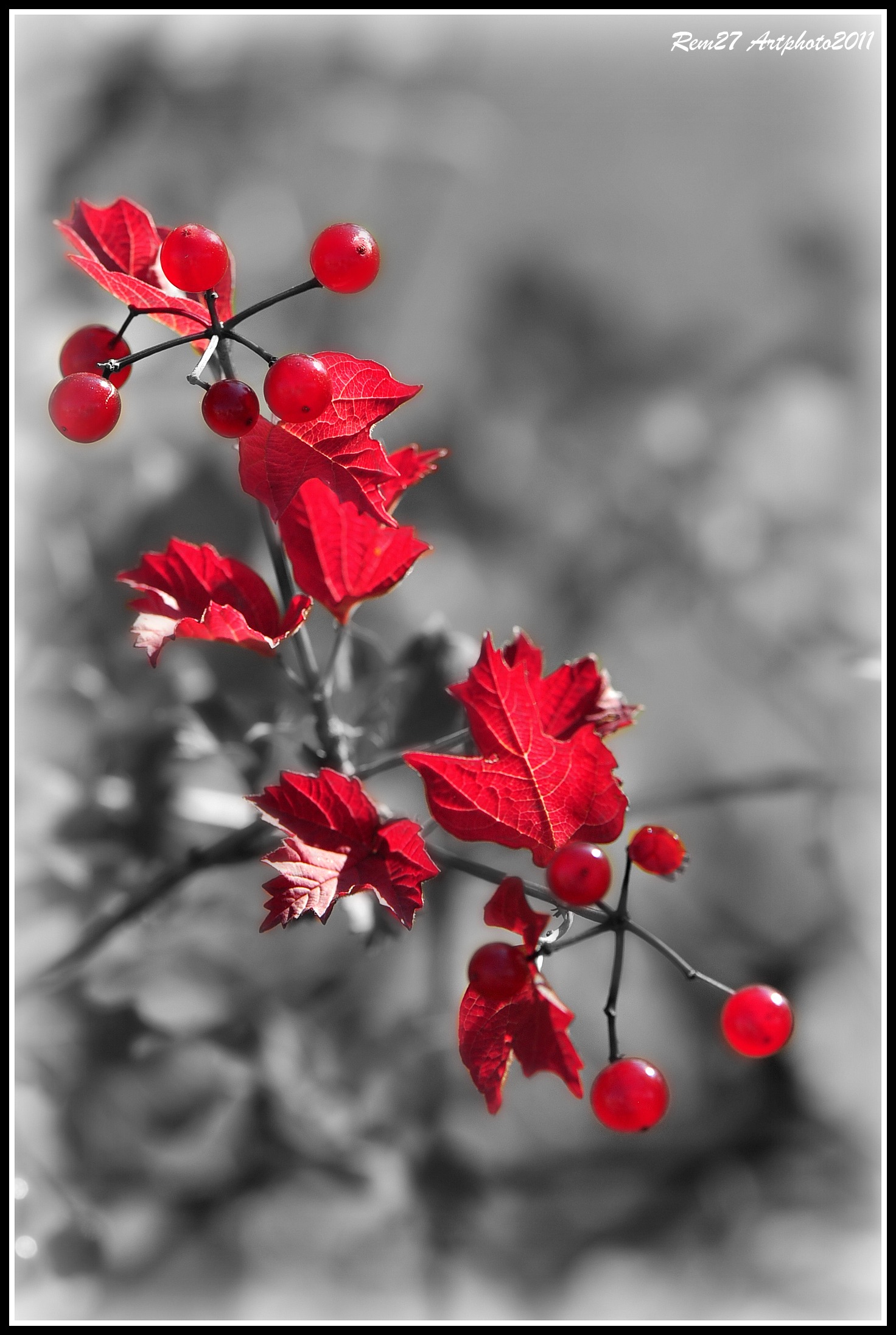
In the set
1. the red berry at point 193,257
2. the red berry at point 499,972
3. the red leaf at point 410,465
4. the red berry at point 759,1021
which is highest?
the red leaf at point 410,465

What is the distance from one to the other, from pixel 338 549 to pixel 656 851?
0.17 meters

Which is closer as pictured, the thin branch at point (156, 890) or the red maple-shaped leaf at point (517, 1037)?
the red maple-shaped leaf at point (517, 1037)

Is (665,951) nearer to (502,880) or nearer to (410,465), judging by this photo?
(502,880)

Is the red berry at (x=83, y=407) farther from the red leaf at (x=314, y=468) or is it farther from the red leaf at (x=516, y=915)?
the red leaf at (x=516, y=915)

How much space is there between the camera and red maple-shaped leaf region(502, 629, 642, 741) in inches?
16.3

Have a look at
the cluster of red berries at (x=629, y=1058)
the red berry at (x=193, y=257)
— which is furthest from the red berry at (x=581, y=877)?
the red berry at (x=193, y=257)

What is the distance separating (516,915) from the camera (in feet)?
1.17

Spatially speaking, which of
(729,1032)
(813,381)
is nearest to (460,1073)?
(729,1032)

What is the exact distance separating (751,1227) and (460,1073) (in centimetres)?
28

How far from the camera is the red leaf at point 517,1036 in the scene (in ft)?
1.23

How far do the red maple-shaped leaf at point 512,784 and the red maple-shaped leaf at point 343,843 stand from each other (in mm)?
20

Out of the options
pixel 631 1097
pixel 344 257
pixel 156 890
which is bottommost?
pixel 631 1097

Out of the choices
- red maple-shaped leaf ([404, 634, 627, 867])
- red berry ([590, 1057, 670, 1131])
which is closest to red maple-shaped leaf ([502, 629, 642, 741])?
red maple-shaped leaf ([404, 634, 627, 867])

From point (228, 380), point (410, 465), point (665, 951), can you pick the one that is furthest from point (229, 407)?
point (665, 951)
